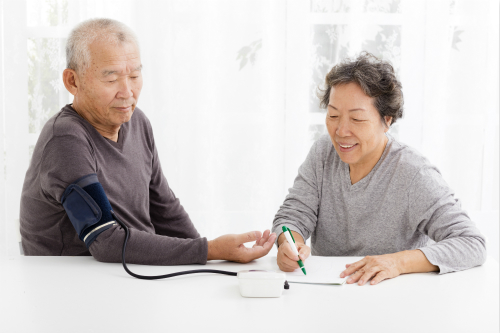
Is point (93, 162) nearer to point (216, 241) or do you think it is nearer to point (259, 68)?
point (216, 241)

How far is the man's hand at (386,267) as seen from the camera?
1190 millimetres

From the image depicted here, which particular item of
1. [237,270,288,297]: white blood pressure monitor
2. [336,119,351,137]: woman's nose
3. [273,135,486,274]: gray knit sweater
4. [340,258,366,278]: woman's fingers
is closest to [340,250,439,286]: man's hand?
[340,258,366,278]: woman's fingers

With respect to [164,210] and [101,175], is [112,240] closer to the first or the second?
[101,175]

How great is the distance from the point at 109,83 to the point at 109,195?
1.15ft

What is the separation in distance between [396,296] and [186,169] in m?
1.85

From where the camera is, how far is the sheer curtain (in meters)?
2.71

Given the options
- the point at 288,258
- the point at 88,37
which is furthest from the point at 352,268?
the point at 88,37

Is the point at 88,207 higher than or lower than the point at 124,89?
lower

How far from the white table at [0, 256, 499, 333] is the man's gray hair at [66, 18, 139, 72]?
24.7 inches

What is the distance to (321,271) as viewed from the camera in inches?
49.6

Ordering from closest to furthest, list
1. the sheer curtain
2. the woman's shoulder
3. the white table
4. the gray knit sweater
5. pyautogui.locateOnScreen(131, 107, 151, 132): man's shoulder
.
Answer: the white table < the gray knit sweater < the woman's shoulder < pyautogui.locateOnScreen(131, 107, 151, 132): man's shoulder < the sheer curtain

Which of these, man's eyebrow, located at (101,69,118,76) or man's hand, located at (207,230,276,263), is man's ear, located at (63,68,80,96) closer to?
man's eyebrow, located at (101,69,118,76)

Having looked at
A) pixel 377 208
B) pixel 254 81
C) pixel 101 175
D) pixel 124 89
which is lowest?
pixel 377 208

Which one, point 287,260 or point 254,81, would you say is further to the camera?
point 254,81
